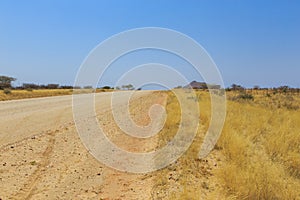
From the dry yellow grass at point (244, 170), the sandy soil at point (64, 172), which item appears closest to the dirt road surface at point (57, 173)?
the sandy soil at point (64, 172)

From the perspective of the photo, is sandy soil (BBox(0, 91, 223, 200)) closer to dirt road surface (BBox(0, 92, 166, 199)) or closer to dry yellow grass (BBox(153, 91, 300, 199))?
dirt road surface (BBox(0, 92, 166, 199))

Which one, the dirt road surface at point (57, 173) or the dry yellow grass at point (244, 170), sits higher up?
the dry yellow grass at point (244, 170)

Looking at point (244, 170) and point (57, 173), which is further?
point (57, 173)

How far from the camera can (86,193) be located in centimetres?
501

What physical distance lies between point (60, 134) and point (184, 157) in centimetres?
473

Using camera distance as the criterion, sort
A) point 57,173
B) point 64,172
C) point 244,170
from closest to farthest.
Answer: point 244,170 → point 57,173 → point 64,172

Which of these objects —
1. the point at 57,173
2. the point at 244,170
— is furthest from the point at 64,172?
the point at 244,170

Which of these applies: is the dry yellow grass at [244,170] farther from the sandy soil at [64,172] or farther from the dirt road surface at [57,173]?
the dirt road surface at [57,173]

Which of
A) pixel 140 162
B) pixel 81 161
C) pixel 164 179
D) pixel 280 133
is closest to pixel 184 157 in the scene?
pixel 140 162

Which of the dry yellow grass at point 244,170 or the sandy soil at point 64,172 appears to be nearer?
the dry yellow grass at point 244,170

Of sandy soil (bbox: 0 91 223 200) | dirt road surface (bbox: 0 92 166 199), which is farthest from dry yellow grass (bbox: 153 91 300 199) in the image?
dirt road surface (bbox: 0 92 166 199)

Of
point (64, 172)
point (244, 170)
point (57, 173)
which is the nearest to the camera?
point (244, 170)

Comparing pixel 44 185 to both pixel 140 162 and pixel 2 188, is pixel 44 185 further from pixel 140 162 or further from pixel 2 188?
pixel 140 162

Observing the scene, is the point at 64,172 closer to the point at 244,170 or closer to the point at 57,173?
the point at 57,173
